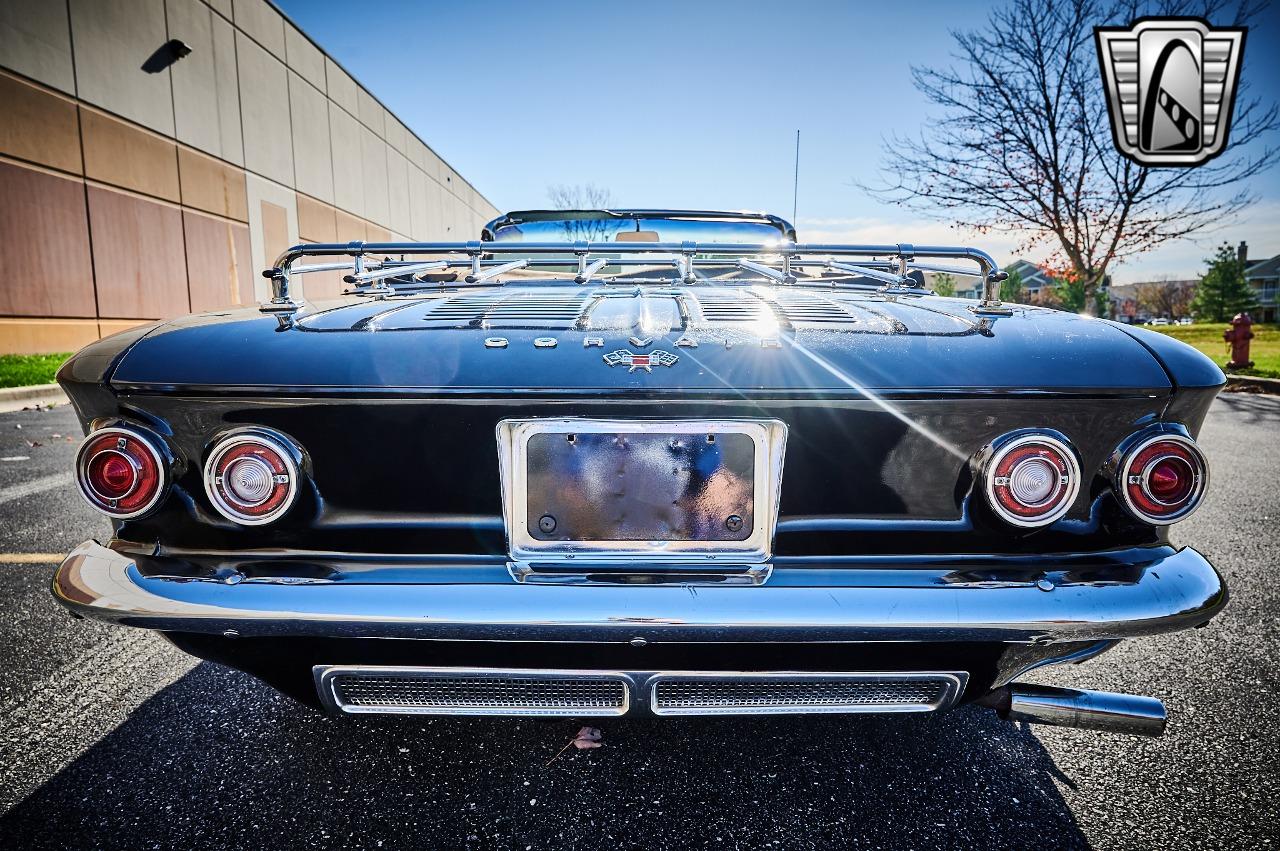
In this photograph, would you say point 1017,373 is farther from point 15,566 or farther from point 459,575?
point 15,566

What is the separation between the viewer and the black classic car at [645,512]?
1.26 metres

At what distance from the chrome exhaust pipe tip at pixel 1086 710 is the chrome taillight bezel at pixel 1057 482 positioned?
0.40 metres

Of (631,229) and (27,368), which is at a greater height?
(631,229)

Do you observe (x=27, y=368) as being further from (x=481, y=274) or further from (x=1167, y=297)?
(x=1167, y=297)

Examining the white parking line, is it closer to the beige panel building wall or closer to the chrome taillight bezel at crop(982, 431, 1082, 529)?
the beige panel building wall

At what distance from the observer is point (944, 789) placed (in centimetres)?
158

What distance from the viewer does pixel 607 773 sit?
64.1 inches

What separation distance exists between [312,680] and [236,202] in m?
16.1

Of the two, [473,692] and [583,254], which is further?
[583,254]

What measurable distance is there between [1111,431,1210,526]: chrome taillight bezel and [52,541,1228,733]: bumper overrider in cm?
9

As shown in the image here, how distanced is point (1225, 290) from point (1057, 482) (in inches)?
3152

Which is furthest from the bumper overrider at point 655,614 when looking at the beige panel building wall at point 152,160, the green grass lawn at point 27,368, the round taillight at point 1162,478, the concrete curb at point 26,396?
the green grass lawn at point 27,368

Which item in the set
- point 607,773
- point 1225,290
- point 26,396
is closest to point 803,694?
point 607,773

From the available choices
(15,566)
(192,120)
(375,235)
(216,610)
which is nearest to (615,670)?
(216,610)
